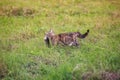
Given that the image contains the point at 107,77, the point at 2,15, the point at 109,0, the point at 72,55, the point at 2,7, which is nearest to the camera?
the point at 107,77

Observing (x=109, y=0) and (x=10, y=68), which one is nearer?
(x=10, y=68)

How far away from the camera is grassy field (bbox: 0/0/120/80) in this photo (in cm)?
644

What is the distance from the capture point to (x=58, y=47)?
317 inches

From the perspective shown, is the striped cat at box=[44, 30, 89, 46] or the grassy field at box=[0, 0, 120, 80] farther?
the striped cat at box=[44, 30, 89, 46]

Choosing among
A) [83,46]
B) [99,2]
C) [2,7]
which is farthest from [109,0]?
[83,46]

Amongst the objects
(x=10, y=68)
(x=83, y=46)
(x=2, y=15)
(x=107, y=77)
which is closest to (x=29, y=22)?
(x=2, y=15)

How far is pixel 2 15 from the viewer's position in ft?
37.4

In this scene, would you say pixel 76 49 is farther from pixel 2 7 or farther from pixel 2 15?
pixel 2 7

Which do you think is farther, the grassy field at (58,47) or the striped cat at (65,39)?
the striped cat at (65,39)

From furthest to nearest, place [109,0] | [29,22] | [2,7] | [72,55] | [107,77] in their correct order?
[109,0], [2,7], [29,22], [72,55], [107,77]

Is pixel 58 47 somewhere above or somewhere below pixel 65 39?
below

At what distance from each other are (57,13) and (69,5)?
1.53 meters

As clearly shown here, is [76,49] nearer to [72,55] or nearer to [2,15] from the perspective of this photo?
[72,55]

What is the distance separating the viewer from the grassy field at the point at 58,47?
644cm
